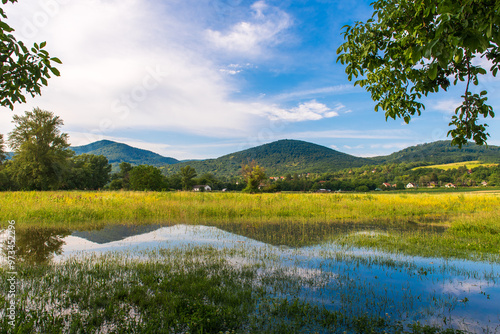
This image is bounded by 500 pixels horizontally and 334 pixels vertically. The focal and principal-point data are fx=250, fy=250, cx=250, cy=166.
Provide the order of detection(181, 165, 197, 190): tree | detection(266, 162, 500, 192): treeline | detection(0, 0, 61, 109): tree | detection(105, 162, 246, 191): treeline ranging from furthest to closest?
1. detection(181, 165, 197, 190): tree
2. detection(266, 162, 500, 192): treeline
3. detection(105, 162, 246, 191): treeline
4. detection(0, 0, 61, 109): tree

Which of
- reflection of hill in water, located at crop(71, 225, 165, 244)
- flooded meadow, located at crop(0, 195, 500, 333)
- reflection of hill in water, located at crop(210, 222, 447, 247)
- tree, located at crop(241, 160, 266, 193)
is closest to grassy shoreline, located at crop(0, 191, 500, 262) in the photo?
reflection of hill in water, located at crop(210, 222, 447, 247)

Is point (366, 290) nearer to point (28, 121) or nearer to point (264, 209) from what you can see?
point (264, 209)

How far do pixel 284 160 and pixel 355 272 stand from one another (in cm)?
15854

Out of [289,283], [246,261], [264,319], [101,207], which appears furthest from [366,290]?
[101,207]

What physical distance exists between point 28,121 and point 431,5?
46532mm

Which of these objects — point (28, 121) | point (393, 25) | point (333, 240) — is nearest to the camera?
point (393, 25)

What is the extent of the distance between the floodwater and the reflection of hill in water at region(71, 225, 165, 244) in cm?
4

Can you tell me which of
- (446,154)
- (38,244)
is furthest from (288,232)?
(446,154)

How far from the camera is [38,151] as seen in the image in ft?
112

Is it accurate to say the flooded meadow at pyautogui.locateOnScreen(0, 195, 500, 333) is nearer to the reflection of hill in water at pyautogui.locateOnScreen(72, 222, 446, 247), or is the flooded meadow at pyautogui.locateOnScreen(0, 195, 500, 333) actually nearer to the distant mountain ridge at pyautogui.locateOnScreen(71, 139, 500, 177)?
the reflection of hill in water at pyautogui.locateOnScreen(72, 222, 446, 247)

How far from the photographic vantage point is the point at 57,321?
11.9ft

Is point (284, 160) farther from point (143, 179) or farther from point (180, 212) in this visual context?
point (180, 212)

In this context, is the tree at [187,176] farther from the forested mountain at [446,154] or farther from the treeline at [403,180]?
the forested mountain at [446,154]

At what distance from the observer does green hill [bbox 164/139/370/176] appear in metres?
150
